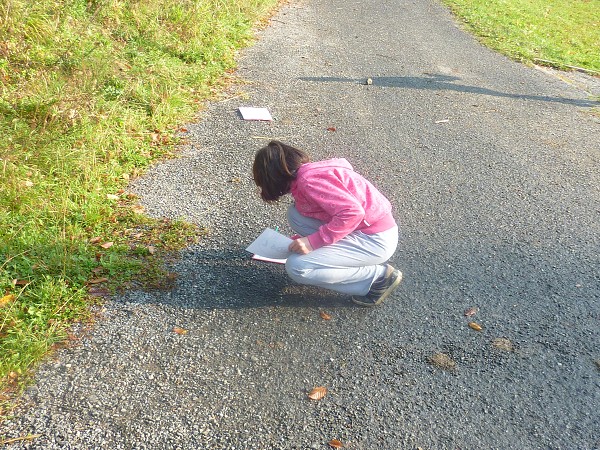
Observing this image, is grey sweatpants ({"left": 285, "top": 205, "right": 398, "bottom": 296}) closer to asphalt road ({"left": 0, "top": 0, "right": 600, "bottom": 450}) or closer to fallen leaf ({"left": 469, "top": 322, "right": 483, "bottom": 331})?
asphalt road ({"left": 0, "top": 0, "right": 600, "bottom": 450})

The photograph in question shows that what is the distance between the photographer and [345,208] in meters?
3.51

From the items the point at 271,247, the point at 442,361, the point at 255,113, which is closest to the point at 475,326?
the point at 442,361

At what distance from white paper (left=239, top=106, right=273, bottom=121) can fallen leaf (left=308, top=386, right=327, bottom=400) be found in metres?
4.14

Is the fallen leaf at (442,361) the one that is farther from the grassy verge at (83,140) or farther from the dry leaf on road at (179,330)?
the grassy verge at (83,140)

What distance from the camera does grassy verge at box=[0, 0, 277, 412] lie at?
12.0 feet

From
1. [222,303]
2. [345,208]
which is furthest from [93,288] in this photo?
[345,208]

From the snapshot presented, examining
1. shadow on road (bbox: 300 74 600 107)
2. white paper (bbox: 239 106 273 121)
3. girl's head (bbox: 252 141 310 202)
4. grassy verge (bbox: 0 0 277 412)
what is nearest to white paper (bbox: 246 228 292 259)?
girl's head (bbox: 252 141 310 202)

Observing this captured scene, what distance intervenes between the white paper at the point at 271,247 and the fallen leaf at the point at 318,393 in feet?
3.11

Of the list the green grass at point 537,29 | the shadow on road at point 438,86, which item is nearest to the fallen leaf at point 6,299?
the shadow on road at point 438,86

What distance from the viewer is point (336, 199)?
11.5 feet

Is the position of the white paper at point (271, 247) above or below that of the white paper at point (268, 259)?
above

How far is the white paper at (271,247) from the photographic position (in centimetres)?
388

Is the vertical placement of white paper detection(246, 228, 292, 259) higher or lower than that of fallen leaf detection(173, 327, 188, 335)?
higher

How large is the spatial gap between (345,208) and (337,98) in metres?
4.39
